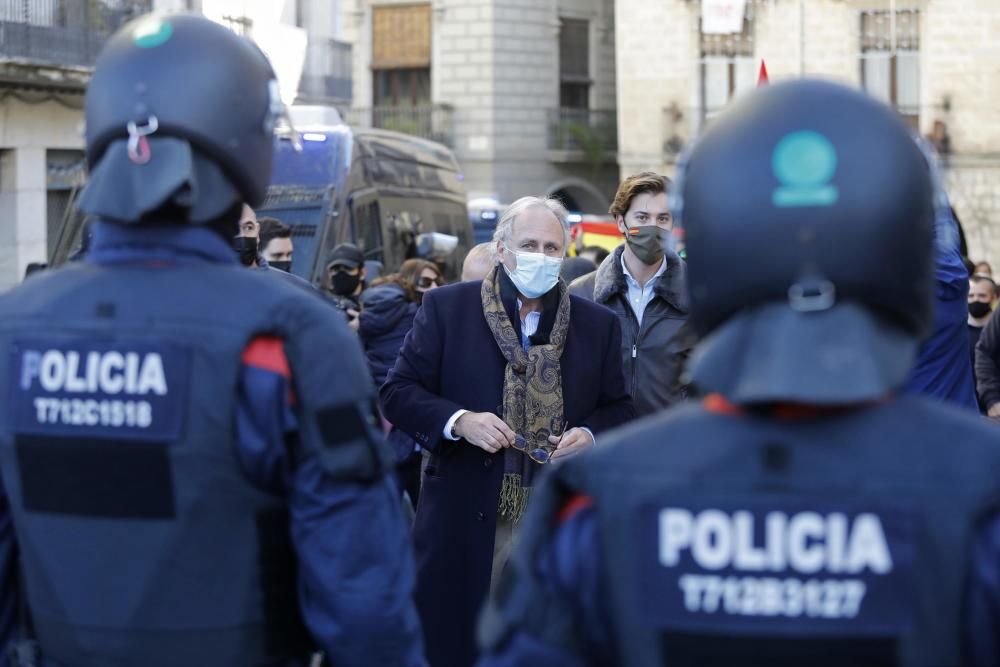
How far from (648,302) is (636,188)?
540 mm

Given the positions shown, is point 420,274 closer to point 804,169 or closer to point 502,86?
point 804,169

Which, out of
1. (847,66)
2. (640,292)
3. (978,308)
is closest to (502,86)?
(847,66)

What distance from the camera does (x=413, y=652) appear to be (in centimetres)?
276

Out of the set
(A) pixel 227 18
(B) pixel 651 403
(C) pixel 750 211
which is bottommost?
(B) pixel 651 403

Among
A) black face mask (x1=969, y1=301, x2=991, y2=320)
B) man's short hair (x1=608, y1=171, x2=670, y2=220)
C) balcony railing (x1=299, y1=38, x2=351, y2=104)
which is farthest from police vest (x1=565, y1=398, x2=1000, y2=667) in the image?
balcony railing (x1=299, y1=38, x2=351, y2=104)

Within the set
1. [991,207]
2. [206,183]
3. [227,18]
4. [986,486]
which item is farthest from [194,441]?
[991,207]

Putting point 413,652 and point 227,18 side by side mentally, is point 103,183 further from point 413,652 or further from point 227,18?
point 227,18

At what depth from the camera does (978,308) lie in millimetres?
9750

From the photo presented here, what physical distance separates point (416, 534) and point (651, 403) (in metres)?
0.94

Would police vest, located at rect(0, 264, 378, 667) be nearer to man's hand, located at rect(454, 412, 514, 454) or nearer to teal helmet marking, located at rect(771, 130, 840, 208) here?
teal helmet marking, located at rect(771, 130, 840, 208)

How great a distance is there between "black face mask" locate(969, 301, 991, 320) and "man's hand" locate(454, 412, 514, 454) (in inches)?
222

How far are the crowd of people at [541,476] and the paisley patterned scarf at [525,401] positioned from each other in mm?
1738

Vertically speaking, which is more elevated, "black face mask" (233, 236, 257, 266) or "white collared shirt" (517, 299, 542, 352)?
"black face mask" (233, 236, 257, 266)

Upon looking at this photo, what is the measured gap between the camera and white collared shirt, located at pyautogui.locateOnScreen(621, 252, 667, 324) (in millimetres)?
5531
